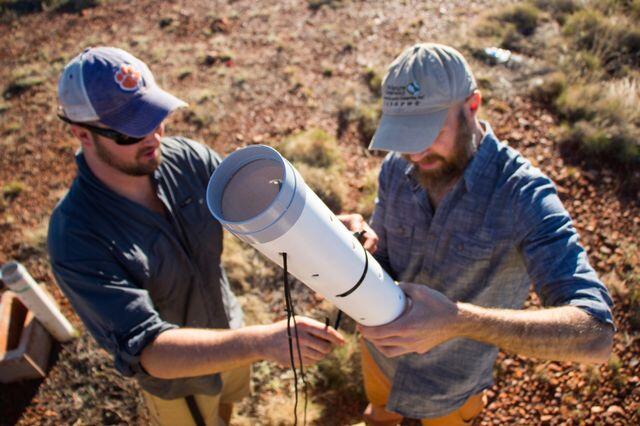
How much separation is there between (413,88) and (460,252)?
789 mm

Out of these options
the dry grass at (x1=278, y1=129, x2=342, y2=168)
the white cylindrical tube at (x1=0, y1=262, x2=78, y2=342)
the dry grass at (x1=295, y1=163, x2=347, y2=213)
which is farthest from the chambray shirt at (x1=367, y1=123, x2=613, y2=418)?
the dry grass at (x1=278, y1=129, x2=342, y2=168)

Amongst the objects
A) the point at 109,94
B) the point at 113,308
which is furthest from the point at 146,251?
the point at 109,94

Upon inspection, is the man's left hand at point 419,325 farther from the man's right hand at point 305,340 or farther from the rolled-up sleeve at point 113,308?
the rolled-up sleeve at point 113,308

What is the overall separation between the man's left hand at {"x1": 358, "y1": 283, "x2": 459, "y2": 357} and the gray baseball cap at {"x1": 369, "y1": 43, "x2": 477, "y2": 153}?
752 mm

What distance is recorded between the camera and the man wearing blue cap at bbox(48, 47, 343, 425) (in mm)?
1829

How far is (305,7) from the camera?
9.65 m

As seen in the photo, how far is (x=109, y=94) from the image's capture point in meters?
2.14

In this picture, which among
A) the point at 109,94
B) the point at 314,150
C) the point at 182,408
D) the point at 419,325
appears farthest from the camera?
the point at 314,150

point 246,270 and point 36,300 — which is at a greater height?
point 36,300

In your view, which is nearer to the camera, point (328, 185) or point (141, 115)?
point (141, 115)

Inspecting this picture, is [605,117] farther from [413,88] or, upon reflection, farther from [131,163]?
[131,163]

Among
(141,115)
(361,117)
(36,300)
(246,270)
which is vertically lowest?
(246,270)

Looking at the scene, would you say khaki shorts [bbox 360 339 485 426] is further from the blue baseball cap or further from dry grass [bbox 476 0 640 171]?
dry grass [bbox 476 0 640 171]

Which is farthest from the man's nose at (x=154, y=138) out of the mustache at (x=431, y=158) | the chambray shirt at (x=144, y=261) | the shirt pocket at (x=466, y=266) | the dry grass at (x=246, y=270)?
the dry grass at (x=246, y=270)
